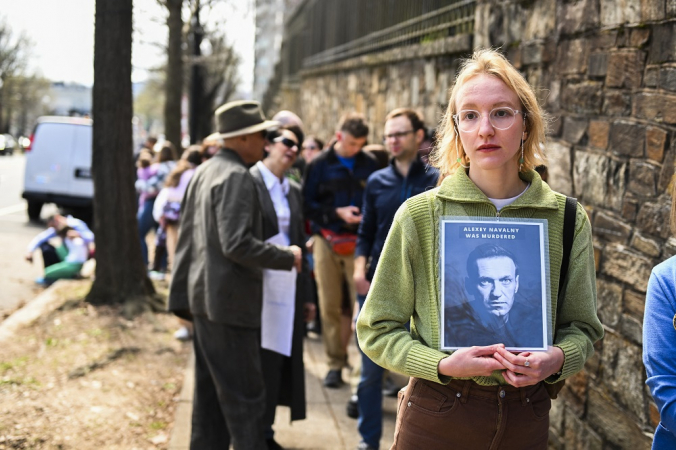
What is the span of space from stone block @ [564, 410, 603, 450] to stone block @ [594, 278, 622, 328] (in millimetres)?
613

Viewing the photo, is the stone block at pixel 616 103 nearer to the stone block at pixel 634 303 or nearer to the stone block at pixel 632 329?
the stone block at pixel 634 303

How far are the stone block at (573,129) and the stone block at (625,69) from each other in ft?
1.22

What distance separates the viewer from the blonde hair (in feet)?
7.89

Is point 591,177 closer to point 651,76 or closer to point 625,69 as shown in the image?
point 625,69

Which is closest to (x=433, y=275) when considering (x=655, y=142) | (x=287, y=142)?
(x=655, y=142)

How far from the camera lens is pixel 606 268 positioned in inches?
168

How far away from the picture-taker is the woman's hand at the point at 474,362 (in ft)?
7.23

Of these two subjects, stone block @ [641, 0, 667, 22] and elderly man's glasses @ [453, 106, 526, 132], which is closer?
elderly man's glasses @ [453, 106, 526, 132]

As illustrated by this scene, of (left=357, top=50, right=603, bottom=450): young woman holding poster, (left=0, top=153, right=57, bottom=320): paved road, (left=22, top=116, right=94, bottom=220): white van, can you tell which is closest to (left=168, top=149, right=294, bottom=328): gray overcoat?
(left=357, top=50, right=603, bottom=450): young woman holding poster

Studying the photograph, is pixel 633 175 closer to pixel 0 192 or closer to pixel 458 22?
pixel 458 22

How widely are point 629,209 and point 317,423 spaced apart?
272 cm

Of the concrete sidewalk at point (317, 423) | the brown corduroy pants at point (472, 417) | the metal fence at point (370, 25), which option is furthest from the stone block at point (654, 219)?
the metal fence at point (370, 25)

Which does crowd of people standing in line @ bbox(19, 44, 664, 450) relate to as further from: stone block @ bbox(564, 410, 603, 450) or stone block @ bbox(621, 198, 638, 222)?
stone block @ bbox(564, 410, 603, 450)

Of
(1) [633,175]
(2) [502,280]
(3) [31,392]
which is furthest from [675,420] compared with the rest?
(3) [31,392]
